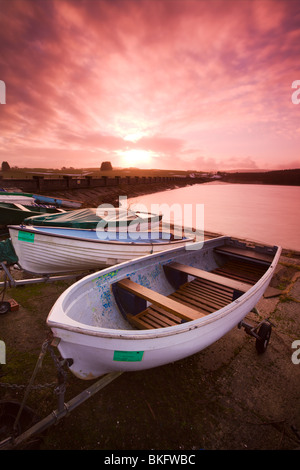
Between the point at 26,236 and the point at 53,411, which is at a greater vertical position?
the point at 26,236

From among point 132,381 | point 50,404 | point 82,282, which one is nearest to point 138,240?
point 82,282

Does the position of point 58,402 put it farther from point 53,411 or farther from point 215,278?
point 215,278

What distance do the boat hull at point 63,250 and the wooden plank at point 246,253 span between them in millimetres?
2535

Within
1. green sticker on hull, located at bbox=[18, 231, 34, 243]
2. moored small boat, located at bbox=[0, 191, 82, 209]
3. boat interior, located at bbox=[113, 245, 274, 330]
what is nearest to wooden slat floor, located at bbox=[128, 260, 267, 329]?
boat interior, located at bbox=[113, 245, 274, 330]

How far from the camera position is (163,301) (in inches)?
156

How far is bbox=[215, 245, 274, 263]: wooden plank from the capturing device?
7309 mm

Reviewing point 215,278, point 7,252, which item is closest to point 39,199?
point 7,252

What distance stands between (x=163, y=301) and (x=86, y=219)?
18.3ft

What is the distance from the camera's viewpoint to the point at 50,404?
340 cm

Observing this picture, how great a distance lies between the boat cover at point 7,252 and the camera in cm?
689

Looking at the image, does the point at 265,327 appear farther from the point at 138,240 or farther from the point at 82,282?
the point at 138,240

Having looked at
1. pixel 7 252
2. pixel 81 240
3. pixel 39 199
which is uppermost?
pixel 39 199

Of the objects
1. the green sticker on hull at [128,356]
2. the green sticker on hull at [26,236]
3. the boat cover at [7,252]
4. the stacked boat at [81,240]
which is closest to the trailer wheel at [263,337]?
the green sticker on hull at [128,356]

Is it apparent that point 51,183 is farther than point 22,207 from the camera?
Yes
